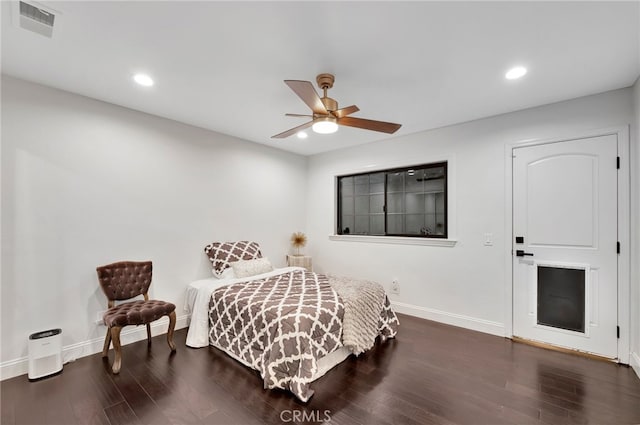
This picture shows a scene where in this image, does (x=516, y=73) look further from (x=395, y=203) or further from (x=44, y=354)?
(x=44, y=354)

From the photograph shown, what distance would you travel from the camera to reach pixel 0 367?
2414mm

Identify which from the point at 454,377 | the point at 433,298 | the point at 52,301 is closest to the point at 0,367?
the point at 52,301

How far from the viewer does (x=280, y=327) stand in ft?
7.70

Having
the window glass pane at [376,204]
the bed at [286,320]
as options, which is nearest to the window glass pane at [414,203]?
the window glass pane at [376,204]

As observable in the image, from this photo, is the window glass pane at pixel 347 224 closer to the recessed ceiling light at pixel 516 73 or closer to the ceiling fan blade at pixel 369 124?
the ceiling fan blade at pixel 369 124

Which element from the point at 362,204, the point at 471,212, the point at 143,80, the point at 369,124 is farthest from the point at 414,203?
the point at 143,80

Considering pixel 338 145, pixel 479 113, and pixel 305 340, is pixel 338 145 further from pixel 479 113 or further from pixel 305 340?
pixel 305 340

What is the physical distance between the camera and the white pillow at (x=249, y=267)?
146 inches

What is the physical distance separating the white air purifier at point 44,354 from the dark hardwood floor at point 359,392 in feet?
0.30

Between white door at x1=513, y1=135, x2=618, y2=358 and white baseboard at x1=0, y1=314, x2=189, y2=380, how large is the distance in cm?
420

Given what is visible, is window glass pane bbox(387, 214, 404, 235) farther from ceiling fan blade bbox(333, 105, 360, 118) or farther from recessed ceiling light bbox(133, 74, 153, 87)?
recessed ceiling light bbox(133, 74, 153, 87)

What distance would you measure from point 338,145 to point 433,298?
2766mm

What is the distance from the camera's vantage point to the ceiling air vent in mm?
1740

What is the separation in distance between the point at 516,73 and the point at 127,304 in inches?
171
